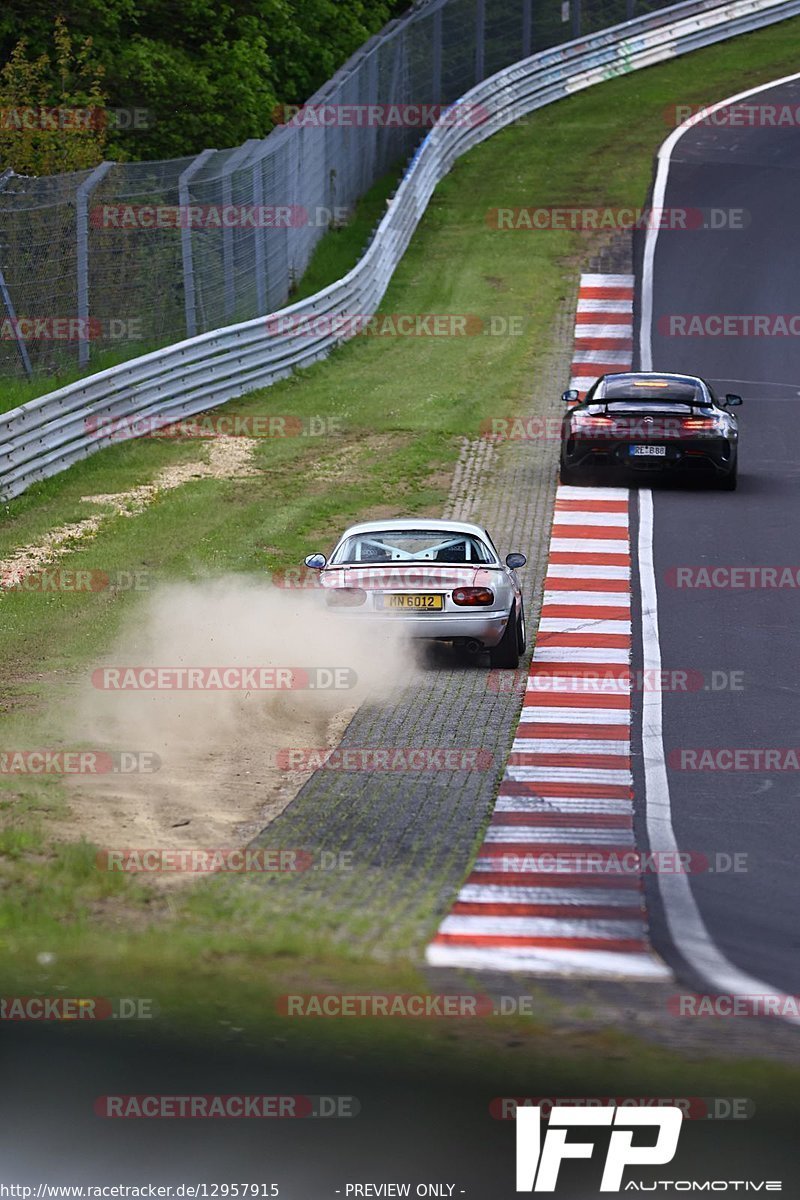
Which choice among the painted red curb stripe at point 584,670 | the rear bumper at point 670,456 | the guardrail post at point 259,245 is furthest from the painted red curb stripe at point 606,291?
the painted red curb stripe at point 584,670

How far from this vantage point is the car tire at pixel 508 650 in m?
15.6

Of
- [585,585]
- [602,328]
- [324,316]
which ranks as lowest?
[585,585]

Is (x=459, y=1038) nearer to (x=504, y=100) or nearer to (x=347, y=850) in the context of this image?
(x=347, y=850)

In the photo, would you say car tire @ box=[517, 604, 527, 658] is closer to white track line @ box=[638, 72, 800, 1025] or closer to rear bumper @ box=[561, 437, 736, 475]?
white track line @ box=[638, 72, 800, 1025]

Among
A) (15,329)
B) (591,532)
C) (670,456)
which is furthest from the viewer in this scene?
(15,329)

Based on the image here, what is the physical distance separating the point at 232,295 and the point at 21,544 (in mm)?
10261

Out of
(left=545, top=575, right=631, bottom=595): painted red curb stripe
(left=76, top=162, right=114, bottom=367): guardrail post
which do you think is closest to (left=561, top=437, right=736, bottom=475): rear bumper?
(left=545, top=575, right=631, bottom=595): painted red curb stripe

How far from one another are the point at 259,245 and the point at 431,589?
1689cm

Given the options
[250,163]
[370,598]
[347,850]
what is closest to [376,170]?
[250,163]

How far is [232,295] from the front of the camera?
2936cm

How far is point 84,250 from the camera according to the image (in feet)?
78.8

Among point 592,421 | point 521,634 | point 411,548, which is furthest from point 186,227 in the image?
point 521,634

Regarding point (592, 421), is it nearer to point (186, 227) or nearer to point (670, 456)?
point (670, 456)

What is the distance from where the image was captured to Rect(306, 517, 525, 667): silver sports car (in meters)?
15.1
